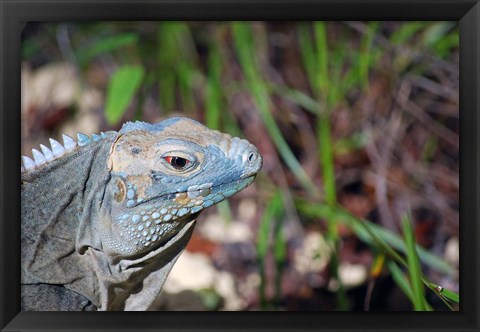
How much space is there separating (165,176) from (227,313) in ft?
1.48

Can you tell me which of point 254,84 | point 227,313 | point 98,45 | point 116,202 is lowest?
point 227,313

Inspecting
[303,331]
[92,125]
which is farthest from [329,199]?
[92,125]

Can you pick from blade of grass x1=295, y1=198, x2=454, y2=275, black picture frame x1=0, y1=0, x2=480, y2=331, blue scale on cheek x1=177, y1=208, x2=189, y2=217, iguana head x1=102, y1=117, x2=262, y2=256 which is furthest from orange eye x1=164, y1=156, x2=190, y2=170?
blade of grass x1=295, y1=198, x2=454, y2=275

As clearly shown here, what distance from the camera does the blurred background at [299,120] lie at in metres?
3.66

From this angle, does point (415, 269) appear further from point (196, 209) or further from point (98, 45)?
point (98, 45)

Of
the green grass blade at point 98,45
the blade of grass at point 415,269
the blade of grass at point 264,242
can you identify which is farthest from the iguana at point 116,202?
the green grass blade at point 98,45

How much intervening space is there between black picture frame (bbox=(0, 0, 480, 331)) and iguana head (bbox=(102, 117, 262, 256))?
282 mm

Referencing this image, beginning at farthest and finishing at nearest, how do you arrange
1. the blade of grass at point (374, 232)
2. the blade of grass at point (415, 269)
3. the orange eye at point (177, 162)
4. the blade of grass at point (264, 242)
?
the blade of grass at point (374, 232)
the blade of grass at point (264, 242)
the blade of grass at point (415, 269)
the orange eye at point (177, 162)

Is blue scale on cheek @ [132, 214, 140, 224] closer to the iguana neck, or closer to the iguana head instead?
the iguana head

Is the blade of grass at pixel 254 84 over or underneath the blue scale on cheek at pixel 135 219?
over

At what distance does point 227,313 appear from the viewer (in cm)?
219

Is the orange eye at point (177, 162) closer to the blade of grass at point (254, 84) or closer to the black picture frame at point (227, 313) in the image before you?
the black picture frame at point (227, 313)

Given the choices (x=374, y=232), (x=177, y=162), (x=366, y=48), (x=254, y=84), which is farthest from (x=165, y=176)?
(x=366, y=48)

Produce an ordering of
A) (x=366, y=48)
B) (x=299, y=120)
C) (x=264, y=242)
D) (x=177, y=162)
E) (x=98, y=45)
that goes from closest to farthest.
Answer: (x=177, y=162), (x=264, y=242), (x=366, y=48), (x=98, y=45), (x=299, y=120)
